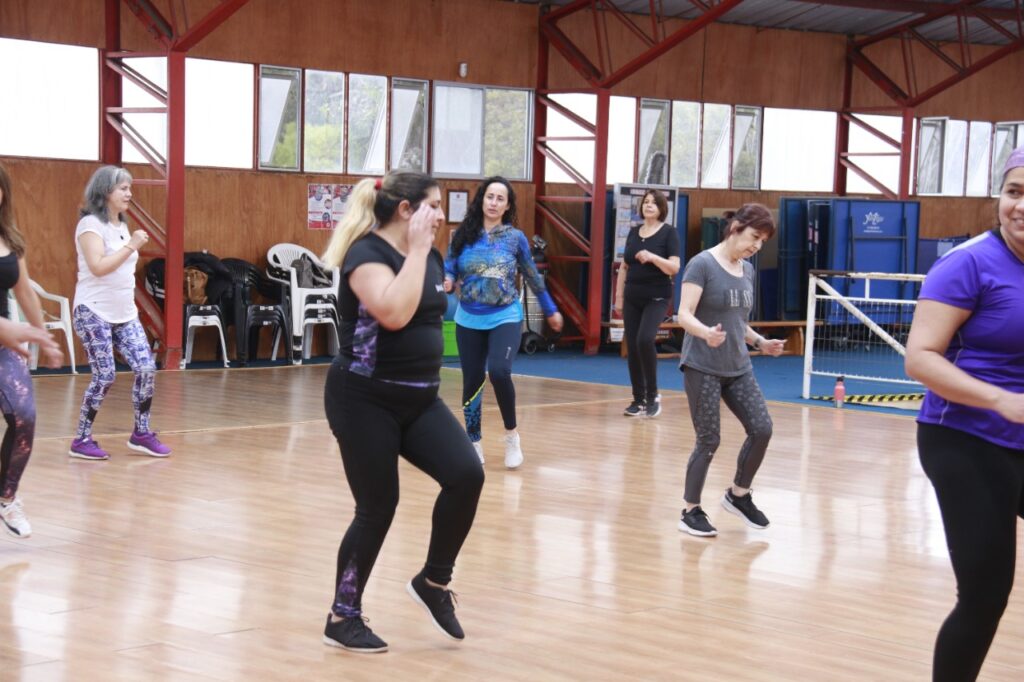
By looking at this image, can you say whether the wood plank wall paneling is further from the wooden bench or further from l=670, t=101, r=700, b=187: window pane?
the wooden bench

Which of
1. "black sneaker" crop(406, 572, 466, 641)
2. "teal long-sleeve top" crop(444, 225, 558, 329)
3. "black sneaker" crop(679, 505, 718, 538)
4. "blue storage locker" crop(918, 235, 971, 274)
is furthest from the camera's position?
"blue storage locker" crop(918, 235, 971, 274)

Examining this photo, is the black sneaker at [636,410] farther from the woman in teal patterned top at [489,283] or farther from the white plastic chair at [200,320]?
the white plastic chair at [200,320]

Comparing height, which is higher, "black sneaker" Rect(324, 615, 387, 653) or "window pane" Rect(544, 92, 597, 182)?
"window pane" Rect(544, 92, 597, 182)

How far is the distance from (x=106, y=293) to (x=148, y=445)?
1.08 m

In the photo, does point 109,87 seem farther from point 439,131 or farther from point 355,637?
point 355,637

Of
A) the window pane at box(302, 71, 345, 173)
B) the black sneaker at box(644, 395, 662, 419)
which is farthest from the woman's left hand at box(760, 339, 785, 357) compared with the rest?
the window pane at box(302, 71, 345, 173)

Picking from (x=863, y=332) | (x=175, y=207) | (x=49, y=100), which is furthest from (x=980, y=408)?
(x=863, y=332)

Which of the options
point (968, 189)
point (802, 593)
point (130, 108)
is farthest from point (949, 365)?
point (968, 189)

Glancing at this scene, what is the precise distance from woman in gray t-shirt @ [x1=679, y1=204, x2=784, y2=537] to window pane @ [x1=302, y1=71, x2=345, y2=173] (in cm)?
983

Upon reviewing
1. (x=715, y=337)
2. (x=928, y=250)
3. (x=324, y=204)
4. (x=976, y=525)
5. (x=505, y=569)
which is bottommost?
(x=505, y=569)

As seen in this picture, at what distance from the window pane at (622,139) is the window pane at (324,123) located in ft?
13.8

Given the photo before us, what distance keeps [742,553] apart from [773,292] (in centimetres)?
1302

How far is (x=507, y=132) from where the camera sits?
1775 centimetres

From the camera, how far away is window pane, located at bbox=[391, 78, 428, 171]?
653 inches
